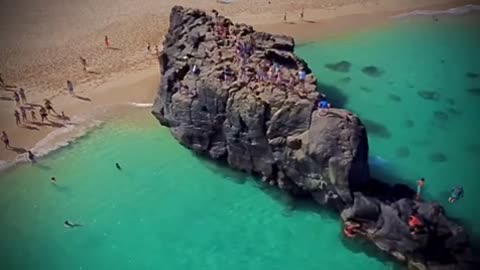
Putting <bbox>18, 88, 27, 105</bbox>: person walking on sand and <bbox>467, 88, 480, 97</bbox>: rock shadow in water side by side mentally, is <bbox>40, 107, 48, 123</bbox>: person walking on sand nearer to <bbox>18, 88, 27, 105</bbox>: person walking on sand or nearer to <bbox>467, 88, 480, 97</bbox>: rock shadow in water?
<bbox>18, 88, 27, 105</bbox>: person walking on sand

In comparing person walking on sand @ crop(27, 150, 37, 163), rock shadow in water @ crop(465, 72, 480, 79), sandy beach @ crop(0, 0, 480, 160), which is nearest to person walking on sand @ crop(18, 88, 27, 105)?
sandy beach @ crop(0, 0, 480, 160)

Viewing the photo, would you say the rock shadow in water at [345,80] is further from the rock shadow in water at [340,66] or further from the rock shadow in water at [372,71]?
the rock shadow in water at [372,71]

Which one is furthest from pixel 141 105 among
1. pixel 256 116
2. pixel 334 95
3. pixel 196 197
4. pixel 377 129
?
pixel 377 129

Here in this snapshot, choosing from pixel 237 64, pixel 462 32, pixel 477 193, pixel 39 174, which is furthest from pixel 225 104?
pixel 462 32

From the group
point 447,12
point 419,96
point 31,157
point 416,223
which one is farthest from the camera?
point 447,12

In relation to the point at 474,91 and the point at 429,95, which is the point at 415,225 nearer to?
the point at 429,95
